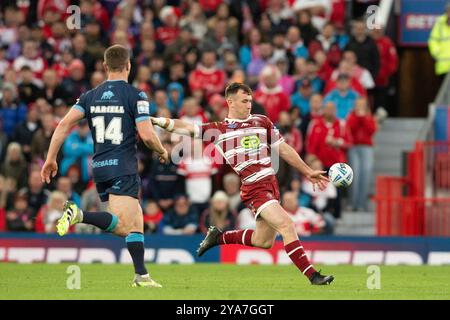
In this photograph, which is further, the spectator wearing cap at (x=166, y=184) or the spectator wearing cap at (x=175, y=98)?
the spectator wearing cap at (x=175, y=98)

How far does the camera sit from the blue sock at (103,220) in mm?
13148

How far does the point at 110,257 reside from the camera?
20875 millimetres

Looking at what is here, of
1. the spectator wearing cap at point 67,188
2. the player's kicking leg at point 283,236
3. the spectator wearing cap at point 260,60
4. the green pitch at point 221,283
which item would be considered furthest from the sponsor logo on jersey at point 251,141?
the spectator wearing cap at point 260,60

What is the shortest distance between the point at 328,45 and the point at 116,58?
1224 centimetres

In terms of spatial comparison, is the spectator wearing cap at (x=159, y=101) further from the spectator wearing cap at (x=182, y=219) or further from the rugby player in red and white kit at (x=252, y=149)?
the rugby player in red and white kit at (x=252, y=149)

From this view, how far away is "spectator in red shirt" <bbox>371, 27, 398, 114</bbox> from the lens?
81.6ft

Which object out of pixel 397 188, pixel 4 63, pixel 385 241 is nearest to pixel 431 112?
pixel 397 188

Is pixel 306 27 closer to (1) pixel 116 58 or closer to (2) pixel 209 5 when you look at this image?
(2) pixel 209 5

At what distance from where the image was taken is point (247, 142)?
14070 mm

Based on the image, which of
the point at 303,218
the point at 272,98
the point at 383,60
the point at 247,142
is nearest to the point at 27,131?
the point at 272,98

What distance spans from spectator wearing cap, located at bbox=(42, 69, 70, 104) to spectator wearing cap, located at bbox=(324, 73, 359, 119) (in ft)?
15.6

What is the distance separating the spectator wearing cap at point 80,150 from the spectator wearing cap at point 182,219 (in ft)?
5.67

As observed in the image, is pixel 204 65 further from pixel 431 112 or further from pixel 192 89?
pixel 431 112
